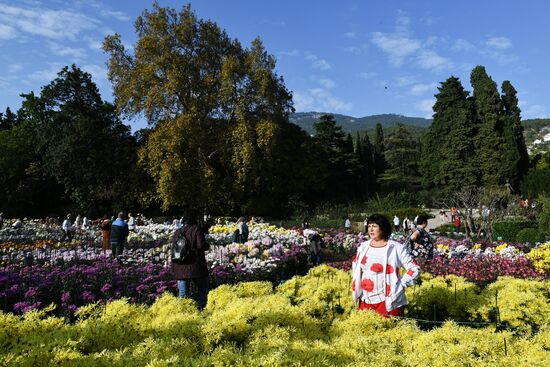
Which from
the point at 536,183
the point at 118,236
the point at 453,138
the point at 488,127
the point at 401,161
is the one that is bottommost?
the point at 118,236

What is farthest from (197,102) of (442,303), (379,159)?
(379,159)

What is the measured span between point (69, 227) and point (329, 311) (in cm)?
1638

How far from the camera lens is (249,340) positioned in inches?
124

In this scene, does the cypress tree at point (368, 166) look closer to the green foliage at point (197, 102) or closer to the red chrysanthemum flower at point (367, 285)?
the green foliage at point (197, 102)

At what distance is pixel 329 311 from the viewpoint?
14.8ft

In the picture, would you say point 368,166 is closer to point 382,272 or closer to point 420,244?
point 420,244

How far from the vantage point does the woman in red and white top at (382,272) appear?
13.0ft

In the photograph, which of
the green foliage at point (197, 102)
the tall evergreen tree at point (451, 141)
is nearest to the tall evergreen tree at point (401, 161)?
the tall evergreen tree at point (451, 141)

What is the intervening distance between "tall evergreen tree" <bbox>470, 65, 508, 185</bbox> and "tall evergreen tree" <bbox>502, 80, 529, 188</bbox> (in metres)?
0.49

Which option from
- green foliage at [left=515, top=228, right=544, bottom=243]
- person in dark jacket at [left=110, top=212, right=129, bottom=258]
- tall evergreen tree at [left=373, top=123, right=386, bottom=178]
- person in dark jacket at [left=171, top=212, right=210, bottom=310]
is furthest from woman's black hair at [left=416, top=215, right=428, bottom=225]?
tall evergreen tree at [left=373, top=123, right=386, bottom=178]

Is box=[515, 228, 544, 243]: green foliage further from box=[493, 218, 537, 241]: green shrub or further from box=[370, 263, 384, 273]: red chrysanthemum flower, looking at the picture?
box=[370, 263, 384, 273]: red chrysanthemum flower

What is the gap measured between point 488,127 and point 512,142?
7.99 feet

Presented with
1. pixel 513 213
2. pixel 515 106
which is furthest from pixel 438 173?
pixel 513 213

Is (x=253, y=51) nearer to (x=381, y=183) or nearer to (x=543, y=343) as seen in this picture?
(x=543, y=343)
